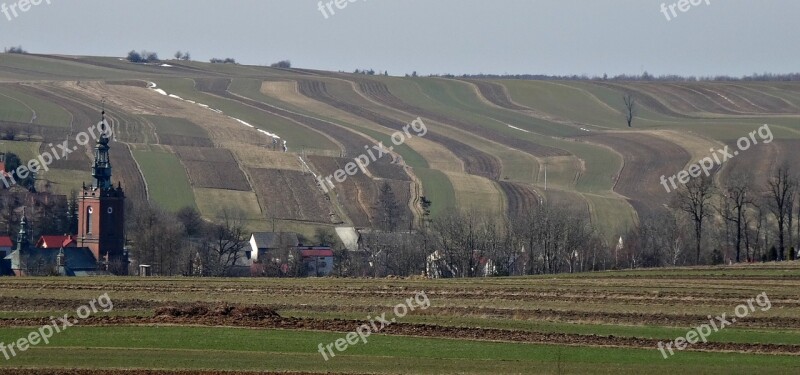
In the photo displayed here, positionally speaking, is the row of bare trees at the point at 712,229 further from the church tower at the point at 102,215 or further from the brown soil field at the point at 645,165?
the church tower at the point at 102,215

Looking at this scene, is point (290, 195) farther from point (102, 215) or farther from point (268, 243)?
point (102, 215)

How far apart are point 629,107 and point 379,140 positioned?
43.1 metres

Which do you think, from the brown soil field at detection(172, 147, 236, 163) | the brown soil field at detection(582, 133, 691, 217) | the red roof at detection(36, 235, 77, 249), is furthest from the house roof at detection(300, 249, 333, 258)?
the brown soil field at detection(172, 147, 236, 163)

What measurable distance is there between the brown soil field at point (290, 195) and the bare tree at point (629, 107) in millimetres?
58575

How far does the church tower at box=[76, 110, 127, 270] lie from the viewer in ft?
332

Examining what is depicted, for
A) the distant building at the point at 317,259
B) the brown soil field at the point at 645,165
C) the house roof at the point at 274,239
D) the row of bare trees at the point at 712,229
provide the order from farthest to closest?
1. the brown soil field at the point at 645,165
2. the house roof at the point at 274,239
3. the distant building at the point at 317,259
4. the row of bare trees at the point at 712,229

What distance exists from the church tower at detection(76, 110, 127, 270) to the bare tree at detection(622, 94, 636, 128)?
86035mm

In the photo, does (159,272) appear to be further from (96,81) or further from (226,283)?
(96,81)

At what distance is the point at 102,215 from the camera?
101812 millimetres

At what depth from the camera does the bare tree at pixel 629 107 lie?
17580 centimetres

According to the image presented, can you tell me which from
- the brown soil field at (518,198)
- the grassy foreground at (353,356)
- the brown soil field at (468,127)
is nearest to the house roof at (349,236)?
the brown soil field at (518,198)

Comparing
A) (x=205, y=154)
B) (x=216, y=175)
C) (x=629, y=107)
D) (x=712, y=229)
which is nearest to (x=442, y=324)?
(x=712, y=229)

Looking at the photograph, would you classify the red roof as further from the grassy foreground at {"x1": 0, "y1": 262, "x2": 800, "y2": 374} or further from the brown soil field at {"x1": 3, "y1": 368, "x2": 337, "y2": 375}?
the brown soil field at {"x1": 3, "y1": 368, "x2": 337, "y2": 375}

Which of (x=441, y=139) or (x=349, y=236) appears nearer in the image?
(x=349, y=236)
